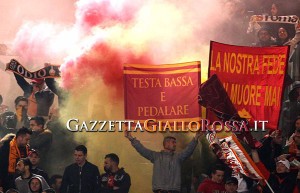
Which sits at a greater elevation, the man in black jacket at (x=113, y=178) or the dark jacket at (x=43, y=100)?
the dark jacket at (x=43, y=100)

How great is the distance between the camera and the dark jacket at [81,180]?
45.6 feet

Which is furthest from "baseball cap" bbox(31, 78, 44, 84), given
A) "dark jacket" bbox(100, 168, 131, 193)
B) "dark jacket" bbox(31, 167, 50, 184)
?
"dark jacket" bbox(100, 168, 131, 193)

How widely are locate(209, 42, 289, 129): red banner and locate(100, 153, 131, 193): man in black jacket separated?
226 cm

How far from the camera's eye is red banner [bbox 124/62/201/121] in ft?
47.3

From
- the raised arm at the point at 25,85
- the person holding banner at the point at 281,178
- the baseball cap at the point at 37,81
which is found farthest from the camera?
the raised arm at the point at 25,85

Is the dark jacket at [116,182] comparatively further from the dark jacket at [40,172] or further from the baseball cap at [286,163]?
the baseball cap at [286,163]

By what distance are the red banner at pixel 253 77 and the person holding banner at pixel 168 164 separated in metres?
1.02

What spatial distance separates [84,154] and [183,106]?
1.94 m

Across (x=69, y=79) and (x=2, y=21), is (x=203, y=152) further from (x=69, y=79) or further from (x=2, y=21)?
(x=2, y=21)

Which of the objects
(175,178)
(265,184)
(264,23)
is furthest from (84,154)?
(264,23)

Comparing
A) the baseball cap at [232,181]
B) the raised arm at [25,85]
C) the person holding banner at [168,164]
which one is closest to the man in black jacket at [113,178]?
the person holding banner at [168,164]

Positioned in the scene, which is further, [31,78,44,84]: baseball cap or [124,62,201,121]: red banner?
[31,78,44,84]: baseball cap

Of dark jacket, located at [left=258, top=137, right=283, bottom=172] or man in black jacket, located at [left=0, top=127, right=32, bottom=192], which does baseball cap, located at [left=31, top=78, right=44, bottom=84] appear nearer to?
man in black jacket, located at [left=0, top=127, right=32, bottom=192]

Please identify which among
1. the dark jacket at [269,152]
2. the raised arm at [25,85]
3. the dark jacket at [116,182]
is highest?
the raised arm at [25,85]
